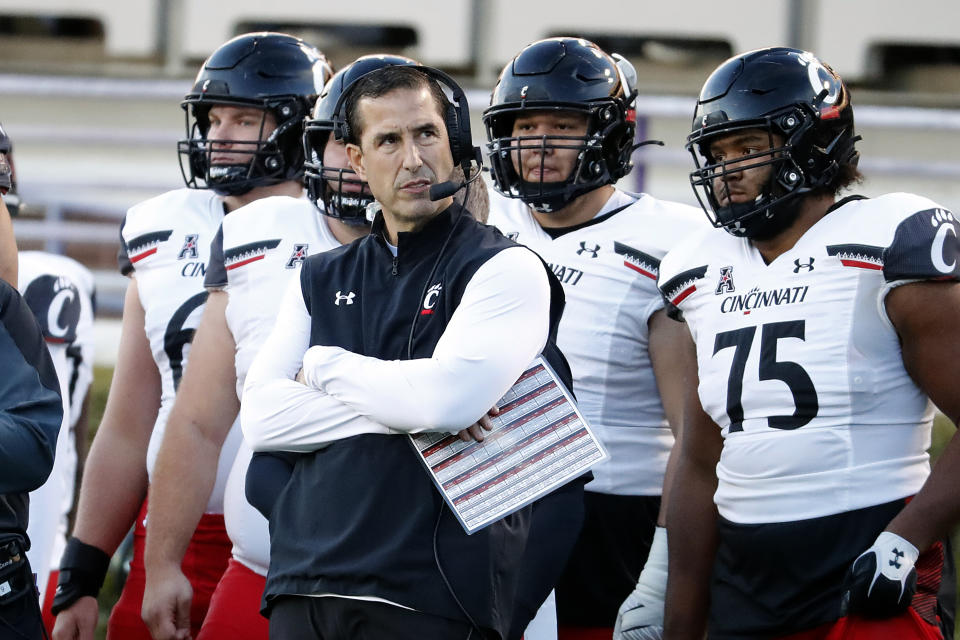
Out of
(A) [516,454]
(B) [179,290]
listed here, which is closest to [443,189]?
(A) [516,454]

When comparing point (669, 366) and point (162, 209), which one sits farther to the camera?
point (162, 209)

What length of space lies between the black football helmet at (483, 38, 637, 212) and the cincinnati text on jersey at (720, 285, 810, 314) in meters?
0.60

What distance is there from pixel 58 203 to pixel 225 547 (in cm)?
498

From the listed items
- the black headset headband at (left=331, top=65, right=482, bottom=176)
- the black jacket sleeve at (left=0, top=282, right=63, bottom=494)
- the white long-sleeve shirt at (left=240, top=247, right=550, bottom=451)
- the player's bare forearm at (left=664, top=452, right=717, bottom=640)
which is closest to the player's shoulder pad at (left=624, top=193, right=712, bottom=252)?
the player's bare forearm at (left=664, top=452, right=717, bottom=640)

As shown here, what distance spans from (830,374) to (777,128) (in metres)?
0.55

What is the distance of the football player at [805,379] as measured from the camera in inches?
118

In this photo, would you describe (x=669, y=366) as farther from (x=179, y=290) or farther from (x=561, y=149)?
(x=179, y=290)

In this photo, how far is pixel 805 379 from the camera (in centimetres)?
310

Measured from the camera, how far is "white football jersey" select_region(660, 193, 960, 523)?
3.05m

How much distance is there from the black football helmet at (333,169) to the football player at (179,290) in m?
0.38

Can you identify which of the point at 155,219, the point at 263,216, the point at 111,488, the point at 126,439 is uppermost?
the point at 263,216

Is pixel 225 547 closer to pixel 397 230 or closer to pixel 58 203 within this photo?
pixel 397 230

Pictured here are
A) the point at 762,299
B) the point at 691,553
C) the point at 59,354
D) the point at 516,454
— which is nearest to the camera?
the point at 516,454

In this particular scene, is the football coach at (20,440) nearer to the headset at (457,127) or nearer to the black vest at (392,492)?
the black vest at (392,492)
